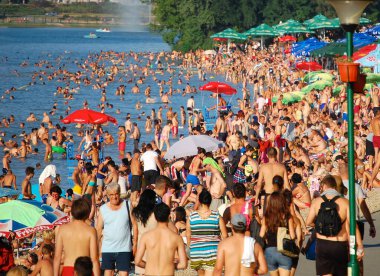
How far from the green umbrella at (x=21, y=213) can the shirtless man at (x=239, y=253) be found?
5.96 meters

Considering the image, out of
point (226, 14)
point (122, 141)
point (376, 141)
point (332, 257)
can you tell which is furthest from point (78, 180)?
point (226, 14)

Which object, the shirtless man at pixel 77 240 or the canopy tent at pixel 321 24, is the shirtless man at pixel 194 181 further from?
the canopy tent at pixel 321 24

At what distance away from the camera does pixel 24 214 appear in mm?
13867

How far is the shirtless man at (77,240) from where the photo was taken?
8.71m

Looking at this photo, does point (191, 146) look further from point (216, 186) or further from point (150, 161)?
point (216, 186)

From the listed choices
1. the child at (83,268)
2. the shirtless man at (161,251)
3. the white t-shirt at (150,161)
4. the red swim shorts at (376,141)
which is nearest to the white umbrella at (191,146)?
the white t-shirt at (150,161)

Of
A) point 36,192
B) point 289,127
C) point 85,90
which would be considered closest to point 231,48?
point 85,90

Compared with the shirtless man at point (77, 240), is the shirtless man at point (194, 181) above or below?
below

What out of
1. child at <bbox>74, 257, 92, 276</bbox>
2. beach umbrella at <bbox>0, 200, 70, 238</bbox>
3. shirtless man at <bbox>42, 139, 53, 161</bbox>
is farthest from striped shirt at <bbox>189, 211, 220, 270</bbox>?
shirtless man at <bbox>42, 139, 53, 161</bbox>

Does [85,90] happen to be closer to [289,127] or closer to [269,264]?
[289,127]

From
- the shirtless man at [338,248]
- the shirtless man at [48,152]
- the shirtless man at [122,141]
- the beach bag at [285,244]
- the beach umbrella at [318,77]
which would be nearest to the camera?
the shirtless man at [338,248]

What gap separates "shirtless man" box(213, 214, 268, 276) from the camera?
8.28 meters

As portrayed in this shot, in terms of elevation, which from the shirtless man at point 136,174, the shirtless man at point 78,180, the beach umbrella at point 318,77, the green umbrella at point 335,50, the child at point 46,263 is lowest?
the shirtless man at point 78,180

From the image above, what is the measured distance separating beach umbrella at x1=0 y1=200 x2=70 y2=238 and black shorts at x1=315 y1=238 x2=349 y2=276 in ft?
18.3
